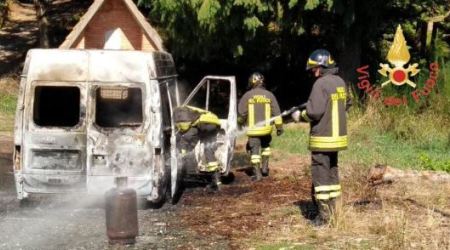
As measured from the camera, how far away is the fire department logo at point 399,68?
18297 mm

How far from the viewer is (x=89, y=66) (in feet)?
31.8

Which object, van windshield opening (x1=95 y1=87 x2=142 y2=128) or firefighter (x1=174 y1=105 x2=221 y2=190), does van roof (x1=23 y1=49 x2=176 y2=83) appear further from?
firefighter (x1=174 y1=105 x2=221 y2=190)

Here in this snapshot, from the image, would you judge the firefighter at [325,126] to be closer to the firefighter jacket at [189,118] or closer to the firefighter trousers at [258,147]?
the firefighter jacket at [189,118]

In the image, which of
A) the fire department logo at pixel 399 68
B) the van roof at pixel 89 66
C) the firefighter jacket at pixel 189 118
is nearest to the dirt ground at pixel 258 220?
the firefighter jacket at pixel 189 118

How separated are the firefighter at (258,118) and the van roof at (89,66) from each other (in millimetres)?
3239

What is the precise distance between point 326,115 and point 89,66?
10.0ft

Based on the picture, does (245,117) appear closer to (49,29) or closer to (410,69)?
(410,69)

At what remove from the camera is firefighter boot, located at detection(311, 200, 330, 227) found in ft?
28.8

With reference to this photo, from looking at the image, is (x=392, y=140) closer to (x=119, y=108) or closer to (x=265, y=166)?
(x=265, y=166)

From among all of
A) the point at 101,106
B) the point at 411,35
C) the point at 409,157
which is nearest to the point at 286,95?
the point at 411,35

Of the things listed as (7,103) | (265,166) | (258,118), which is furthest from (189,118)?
(7,103)

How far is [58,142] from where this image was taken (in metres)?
9.69

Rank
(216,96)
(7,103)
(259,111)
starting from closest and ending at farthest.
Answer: (259,111) → (216,96) → (7,103)

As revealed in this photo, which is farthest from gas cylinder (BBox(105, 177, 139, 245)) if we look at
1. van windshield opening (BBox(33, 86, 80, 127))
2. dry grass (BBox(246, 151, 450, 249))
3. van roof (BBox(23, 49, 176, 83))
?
van windshield opening (BBox(33, 86, 80, 127))
